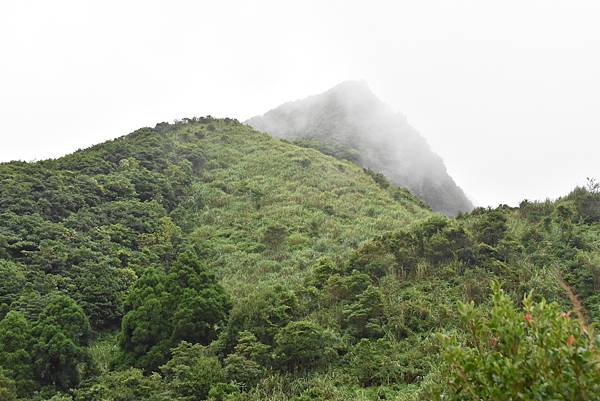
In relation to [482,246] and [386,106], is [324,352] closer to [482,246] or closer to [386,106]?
[482,246]

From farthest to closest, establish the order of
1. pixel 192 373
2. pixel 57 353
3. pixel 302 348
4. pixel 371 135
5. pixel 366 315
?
pixel 371 135 < pixel 366 315 < pixel 57 353 < pixel 302 348 < pixel 192 373

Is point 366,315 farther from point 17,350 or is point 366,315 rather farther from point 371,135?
point 371,135

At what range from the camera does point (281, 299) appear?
1285cm

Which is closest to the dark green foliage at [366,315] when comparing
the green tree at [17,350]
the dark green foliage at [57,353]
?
the dark green foliage at [57,353]

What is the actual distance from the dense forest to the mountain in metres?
28.2

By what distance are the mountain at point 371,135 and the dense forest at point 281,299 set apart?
92.4ft

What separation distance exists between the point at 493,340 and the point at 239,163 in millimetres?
32696

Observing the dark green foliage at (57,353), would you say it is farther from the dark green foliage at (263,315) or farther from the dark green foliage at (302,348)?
the dark green foliage at (302,348)

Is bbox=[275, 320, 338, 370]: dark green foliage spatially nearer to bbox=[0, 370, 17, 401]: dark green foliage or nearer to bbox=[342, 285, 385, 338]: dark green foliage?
bbox=[342, 285, 385, 338]: dark green foliage

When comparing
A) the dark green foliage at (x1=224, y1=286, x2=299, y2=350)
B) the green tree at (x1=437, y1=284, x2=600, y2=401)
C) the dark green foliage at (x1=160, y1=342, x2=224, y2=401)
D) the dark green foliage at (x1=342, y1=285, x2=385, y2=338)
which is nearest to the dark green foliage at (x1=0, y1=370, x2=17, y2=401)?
the dark green foliage at (x1=160, y1=342, x2=224, y2=401)

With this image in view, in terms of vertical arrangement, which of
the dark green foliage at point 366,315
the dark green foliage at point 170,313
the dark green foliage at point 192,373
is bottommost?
the dark green foliage at point 366,315

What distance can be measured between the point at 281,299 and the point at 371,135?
166ft

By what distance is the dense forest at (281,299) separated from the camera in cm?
379

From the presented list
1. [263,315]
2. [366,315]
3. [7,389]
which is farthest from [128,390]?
[366,315]
